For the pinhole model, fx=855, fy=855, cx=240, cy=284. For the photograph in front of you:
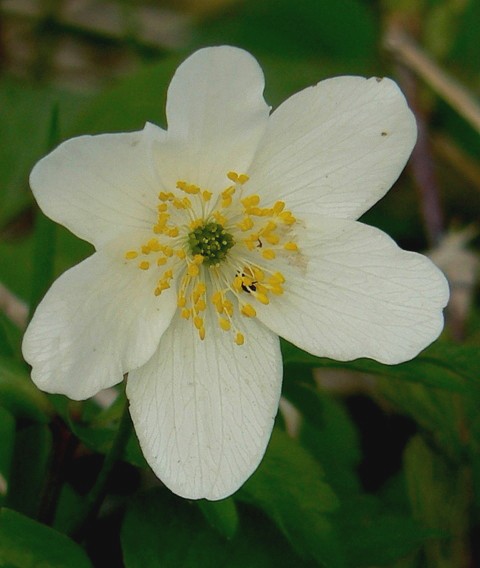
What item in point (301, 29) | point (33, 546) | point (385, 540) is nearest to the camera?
point (33, 546)

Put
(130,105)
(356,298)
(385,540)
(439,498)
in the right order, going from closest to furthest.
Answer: (356,298)
(385,540)
(439,498)
(130,105)

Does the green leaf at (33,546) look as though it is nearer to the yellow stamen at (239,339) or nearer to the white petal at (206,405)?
the white petal at (206,405)

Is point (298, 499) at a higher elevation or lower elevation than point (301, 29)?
higher

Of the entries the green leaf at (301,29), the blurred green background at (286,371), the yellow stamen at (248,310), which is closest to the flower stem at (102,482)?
the blurred green background at (286,371)

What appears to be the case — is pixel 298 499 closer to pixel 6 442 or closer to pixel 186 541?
pixel 186 541

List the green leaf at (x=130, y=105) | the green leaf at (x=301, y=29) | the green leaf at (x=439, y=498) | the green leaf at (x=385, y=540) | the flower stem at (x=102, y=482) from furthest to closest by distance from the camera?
1. the green leaf at (x=301, y=29)
2. the green leaf at (x=130, y=105)
3. the green leaf at (x=439, y=498)
4. the green leaf at (x=385, y=540)
5. the flower stem at (x=102, y=482)

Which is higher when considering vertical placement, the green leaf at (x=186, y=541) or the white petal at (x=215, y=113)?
the white petal at (x=215, y=113)

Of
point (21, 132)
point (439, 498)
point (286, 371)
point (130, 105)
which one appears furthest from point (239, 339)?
point (21, 132)

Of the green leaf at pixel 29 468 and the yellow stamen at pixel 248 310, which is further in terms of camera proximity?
the green leaf at pixel 29 468

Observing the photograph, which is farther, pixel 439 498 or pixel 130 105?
pixel 130 105
